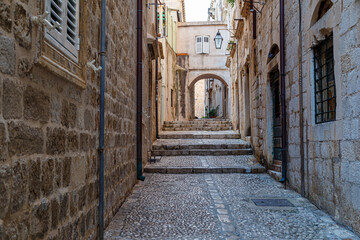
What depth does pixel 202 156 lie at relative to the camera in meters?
9.53

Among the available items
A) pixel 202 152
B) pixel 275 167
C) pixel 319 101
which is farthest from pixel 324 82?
pixel 202 152

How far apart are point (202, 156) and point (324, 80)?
209 inches

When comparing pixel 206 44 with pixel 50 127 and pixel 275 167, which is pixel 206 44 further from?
pixel 50 127

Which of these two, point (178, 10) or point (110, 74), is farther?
point (178, 10)

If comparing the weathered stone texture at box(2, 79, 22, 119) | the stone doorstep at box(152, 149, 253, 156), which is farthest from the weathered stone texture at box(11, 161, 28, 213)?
the stone doorstep at box(152, 149, 253, 156)

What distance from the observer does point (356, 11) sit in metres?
3.41

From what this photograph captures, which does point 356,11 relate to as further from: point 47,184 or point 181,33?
point 181,33

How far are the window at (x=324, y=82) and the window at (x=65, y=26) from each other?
3.24 meters

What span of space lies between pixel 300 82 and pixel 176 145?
5304 millimetres

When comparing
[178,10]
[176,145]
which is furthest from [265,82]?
[178,10]

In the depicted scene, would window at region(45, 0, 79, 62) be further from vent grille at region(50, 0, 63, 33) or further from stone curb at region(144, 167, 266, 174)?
stone curb at region(144, 167, 266, 174)

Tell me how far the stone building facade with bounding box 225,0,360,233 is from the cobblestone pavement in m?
0.29

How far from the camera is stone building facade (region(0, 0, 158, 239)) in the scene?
1.60 m

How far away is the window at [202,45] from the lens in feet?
73.4
